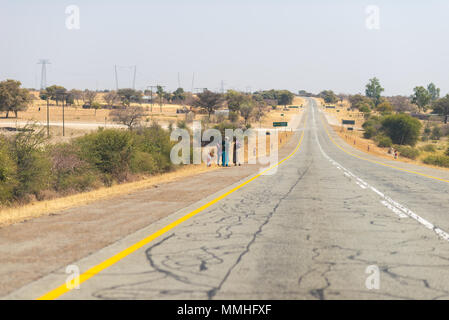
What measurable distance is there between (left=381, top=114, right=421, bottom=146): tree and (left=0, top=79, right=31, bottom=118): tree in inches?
3039

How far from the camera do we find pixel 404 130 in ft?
320

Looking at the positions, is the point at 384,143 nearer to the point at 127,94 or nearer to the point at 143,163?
the point at 143,163

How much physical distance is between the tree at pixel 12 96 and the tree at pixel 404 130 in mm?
77179

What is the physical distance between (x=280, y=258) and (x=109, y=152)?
1732cm

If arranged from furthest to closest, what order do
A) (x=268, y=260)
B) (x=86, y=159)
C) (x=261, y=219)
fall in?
(x=86, y=159) → (x=261, y=219) → (x=268, y=260)

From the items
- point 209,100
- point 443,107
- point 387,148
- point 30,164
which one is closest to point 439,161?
point 387,148

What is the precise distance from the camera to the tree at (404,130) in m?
96.7

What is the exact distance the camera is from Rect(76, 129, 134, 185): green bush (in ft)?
70.9

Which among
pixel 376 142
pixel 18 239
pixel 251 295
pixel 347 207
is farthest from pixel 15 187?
pixel 376 142

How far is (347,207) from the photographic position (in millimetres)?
11547

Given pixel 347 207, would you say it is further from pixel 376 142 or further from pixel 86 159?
pixel 376 142

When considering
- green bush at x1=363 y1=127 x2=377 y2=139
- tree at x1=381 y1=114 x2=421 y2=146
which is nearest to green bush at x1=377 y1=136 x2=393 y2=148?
tree at x1=381 y1=114 x2=421 y2=146

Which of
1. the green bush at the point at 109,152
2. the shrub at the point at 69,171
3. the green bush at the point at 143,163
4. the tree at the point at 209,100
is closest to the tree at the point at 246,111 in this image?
the tree at the point at 209,100
